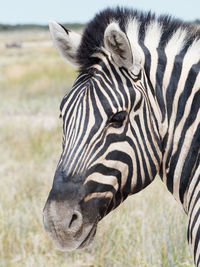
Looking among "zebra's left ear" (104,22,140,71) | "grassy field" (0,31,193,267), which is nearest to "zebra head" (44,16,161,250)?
"zebra's left ear" (104,22,140,71)

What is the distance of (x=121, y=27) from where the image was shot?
2.49 metres

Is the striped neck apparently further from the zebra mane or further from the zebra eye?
the zebra eye

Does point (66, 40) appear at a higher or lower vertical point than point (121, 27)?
lower

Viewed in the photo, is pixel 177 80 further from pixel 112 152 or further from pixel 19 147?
pixel 19 147

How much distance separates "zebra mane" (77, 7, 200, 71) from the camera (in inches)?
94.4

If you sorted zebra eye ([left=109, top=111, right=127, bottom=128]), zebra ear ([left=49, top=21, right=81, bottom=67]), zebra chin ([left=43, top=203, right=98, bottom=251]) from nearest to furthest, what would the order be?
1. zebra chin ([left=43, top=203, right=98, bottom=251])
2. zebra eye ([left=109, top=111, right=127, bottom=128])
3. zebra ear ([left=49, top=21, right=81, bottom=67])

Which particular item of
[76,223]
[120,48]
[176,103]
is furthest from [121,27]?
[76,223]

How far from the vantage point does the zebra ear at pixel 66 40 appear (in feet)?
8.20

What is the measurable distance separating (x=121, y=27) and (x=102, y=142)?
74 centimetres

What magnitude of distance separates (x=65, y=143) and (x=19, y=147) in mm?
6498

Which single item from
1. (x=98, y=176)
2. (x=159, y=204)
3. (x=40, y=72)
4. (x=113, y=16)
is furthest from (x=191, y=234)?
(x=40, y=72)

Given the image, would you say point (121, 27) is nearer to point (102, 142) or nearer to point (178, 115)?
point (178, 115)

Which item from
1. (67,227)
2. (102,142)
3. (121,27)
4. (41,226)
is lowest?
(41,226)

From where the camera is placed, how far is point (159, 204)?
510 centimetres
